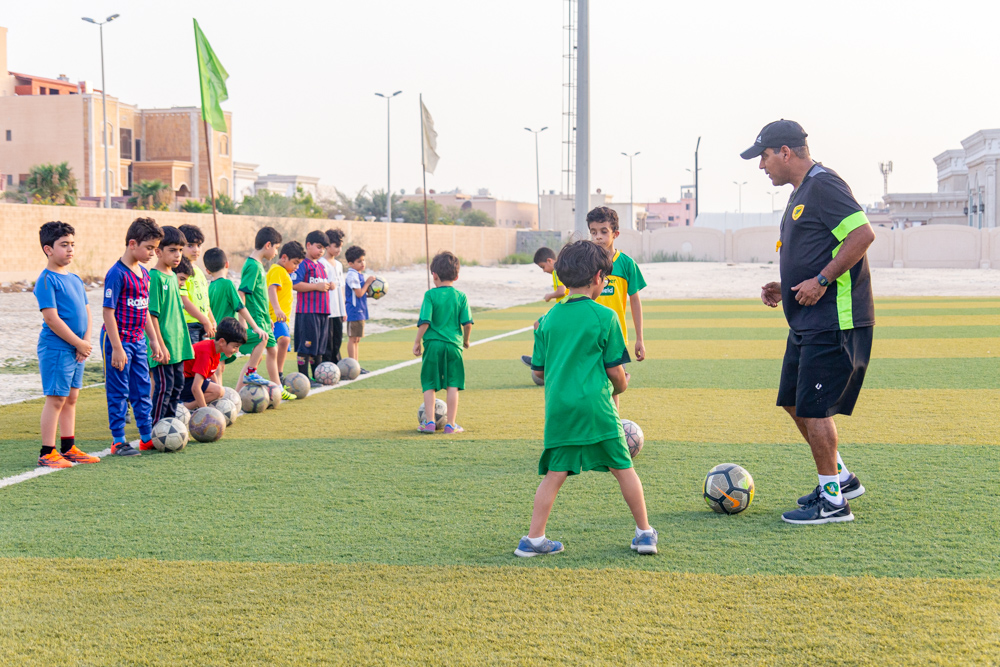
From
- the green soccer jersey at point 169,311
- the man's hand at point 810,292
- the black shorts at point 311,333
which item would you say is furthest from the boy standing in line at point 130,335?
the man's hand at point 810,292

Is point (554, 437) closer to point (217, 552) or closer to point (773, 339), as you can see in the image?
point (217, 552)

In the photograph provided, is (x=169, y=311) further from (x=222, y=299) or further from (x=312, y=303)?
(x=312, y=303)

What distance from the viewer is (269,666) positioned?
356 cm

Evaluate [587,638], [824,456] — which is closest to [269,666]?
[587,638]

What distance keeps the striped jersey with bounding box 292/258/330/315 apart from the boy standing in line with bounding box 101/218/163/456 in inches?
138

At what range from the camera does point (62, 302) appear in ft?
22.8

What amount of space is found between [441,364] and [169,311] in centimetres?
224

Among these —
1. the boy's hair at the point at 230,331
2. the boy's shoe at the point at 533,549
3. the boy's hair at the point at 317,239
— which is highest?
the boy's hair at the point at 317,239

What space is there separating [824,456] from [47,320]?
208 inches

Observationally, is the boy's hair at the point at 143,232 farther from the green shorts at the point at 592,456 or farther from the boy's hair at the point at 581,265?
the green shorts at the point at 592,456

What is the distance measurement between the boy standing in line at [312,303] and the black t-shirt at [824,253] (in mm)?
6848

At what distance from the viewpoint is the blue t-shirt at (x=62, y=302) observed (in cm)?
686

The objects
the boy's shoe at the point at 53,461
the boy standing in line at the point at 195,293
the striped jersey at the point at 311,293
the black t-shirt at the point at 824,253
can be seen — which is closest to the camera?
the black t-shirt at the point at 824,253

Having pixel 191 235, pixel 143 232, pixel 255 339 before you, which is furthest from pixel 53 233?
pixel 255 339
